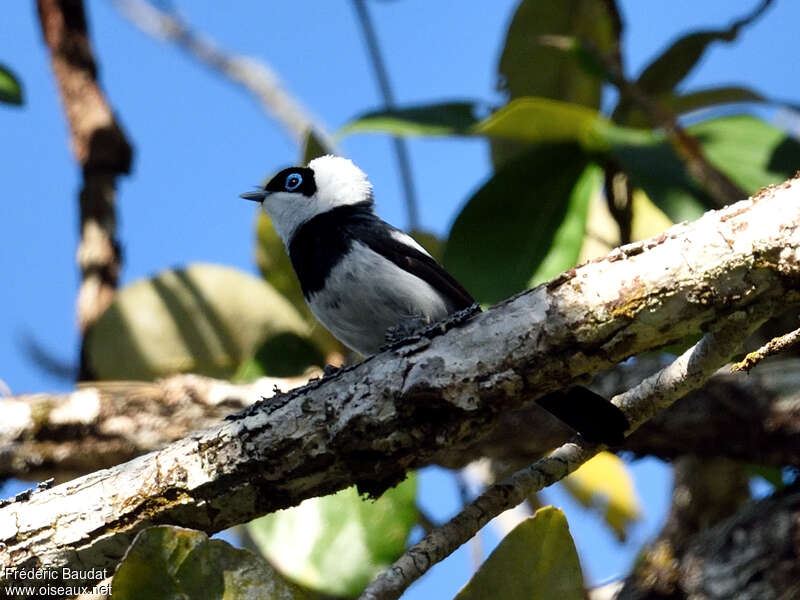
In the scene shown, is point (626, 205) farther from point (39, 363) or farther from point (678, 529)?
point (39, 363)

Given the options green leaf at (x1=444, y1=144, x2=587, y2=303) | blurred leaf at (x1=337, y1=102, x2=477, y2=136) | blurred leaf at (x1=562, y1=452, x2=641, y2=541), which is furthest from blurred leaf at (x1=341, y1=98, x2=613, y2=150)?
blurred leaf at (x1=562, y1=452, x2=641, y2=541)

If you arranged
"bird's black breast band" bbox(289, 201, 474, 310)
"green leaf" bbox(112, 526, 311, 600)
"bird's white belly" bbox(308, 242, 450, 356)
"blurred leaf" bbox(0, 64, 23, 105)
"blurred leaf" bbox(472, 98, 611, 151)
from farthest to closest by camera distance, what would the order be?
"blurred leaf" bbox(0, 64, 23, 105)
"blurred leaf" bbox(472, 98, 611, 151)
"bird's black breast band" bbox(289, 201, 474, 310)
"bird's white belly" bbox(308, 242, 450, 356)
"green leaf" bbox(112, 526, 311, 600)

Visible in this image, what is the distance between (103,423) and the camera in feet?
16.1

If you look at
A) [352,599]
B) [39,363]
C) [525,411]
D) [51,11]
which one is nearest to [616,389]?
[525,411]

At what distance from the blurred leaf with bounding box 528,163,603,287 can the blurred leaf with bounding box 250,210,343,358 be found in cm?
142

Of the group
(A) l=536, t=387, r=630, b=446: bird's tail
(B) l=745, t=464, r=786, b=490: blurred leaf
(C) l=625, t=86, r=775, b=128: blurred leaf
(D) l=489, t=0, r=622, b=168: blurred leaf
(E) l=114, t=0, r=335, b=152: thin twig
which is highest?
(E) l=114, t=0, r=335, b=152: thin twig

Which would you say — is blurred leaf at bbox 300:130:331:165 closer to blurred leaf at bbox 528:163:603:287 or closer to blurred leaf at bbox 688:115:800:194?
blurred leaf at bbox 528:163:603:287

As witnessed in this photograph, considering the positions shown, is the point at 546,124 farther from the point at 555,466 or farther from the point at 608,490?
the point at 608,490

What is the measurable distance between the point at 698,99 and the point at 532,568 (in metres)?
3.51

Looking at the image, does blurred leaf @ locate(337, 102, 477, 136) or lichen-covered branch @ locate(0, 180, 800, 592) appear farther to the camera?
blurred leaf @ locate(337, 102, 477, 136)

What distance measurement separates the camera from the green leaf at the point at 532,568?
8.18ft

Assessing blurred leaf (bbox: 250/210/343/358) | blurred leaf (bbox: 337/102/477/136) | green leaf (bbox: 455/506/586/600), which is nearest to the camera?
green leaf (bbox: 455/506/586/600)

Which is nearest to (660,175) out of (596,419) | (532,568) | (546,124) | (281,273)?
(546,124)

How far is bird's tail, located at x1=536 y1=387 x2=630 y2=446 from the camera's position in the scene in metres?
3.13
